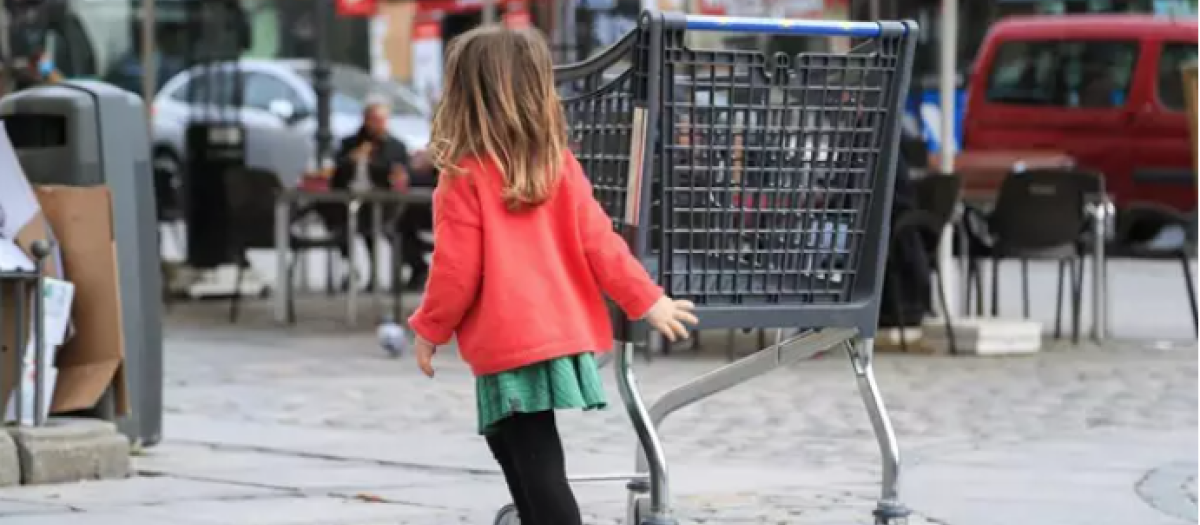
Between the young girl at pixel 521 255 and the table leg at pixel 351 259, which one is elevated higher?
the young girl at pixel 521 255

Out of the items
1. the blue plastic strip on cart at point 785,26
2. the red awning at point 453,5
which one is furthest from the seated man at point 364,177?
the blue plastic strip on cart at point 785,26

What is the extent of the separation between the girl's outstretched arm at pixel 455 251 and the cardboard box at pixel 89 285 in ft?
9.65

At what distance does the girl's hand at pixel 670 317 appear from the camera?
518 cm

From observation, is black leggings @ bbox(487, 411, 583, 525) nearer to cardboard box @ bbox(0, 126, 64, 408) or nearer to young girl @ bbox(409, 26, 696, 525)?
young girl @ bbox(409, 26, 696, 525)

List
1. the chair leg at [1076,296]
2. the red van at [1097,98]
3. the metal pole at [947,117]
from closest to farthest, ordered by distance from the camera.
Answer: the metal pole at [947,117] → the chair leg at [1076,296] → the red van at [1097,98]

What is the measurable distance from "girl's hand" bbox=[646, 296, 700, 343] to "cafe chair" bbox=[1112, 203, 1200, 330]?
28.5 ft

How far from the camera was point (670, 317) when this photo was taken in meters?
5.20

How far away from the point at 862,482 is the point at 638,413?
2591 mm

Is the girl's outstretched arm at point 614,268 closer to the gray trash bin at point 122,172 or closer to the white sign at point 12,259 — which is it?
the white sign at point 12,259

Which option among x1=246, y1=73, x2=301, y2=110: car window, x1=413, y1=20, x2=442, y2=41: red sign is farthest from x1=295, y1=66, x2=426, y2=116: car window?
x1=413, y1=20, x2=442, y2=41: red sign

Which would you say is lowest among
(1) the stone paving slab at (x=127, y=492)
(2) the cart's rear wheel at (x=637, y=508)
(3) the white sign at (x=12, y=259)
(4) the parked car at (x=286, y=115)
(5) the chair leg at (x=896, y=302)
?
(4) the parked car at (x=286, y=115)

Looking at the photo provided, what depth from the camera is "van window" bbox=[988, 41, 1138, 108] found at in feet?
68.6

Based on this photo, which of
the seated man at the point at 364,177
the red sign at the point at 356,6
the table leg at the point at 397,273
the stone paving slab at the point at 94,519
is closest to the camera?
the stone paving slab at the point at 94,519

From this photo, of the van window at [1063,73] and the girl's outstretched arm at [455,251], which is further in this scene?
the van window at [1063,73]
